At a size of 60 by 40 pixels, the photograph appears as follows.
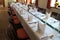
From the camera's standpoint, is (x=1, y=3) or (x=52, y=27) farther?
(x=1, y=3)

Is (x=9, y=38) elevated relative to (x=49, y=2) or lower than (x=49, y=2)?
lower

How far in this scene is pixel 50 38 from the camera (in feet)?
4.61

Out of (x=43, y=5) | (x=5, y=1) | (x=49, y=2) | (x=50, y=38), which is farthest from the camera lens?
(x=5, y=1)

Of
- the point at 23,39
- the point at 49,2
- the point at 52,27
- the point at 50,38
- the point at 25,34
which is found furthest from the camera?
the point at 49,2

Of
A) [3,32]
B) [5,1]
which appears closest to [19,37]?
[3,32]

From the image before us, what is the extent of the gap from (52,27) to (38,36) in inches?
16.9

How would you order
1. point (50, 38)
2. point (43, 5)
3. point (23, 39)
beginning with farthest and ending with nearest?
point (43, 5), point (23, 39), point (50, 38)

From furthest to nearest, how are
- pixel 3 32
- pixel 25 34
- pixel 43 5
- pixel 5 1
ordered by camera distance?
1. pixel 5 1
2. pixel 43 5
3. pixel 3 32
4. pixel 25 34

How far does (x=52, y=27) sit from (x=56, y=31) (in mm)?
187

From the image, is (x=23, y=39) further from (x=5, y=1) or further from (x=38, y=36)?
(x=5, y=1)

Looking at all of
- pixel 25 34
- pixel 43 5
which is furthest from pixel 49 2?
pixel 25 34

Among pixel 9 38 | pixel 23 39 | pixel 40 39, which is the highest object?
pixel 40 39

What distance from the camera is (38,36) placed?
155 cm

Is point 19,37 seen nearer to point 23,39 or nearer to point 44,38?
point 23,39
